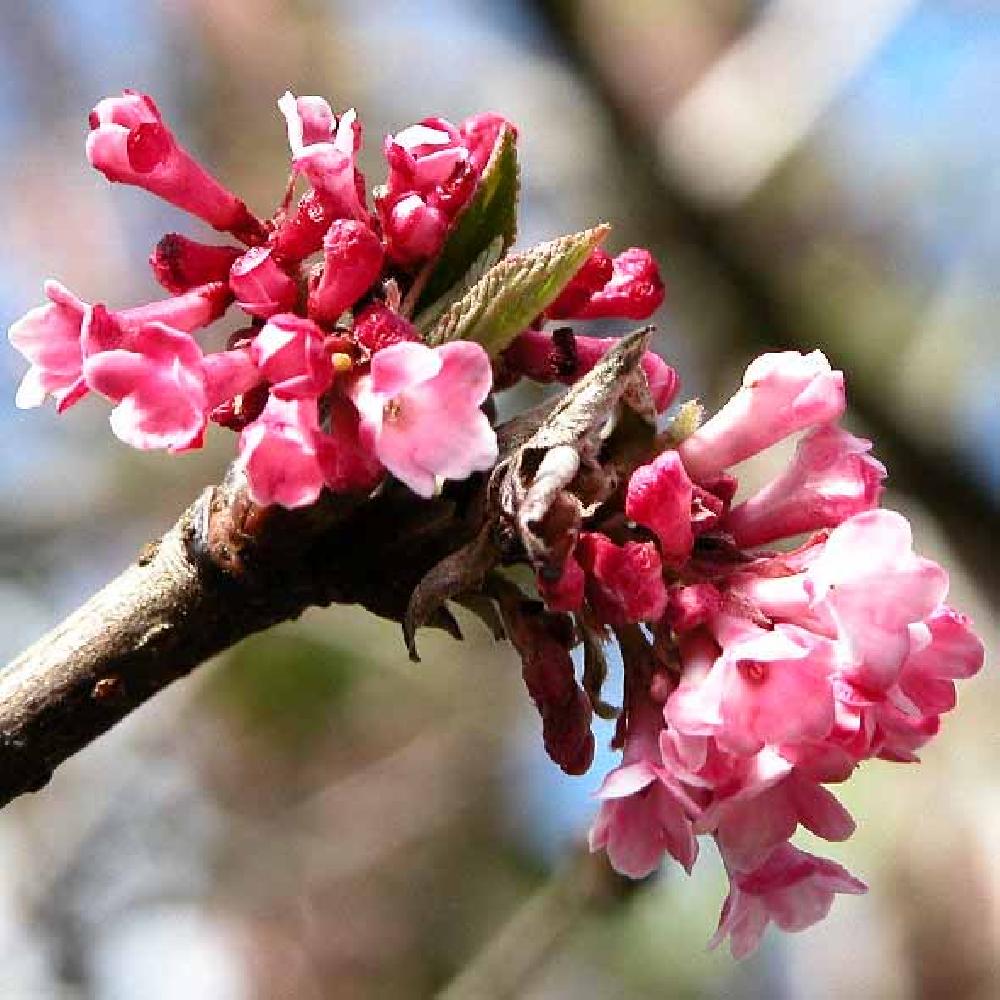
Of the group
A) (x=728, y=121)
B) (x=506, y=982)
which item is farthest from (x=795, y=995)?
(x=728, y=121)

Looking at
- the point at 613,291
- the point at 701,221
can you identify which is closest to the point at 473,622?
the point at 701,221

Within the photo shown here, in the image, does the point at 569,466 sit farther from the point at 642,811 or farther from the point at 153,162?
the point at 153,162

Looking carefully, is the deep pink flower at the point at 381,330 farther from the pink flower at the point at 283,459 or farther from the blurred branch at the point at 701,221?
the blurred branch at the point at 701,221

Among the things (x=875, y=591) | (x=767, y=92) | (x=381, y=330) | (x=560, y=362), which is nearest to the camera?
(x=875, y=591)

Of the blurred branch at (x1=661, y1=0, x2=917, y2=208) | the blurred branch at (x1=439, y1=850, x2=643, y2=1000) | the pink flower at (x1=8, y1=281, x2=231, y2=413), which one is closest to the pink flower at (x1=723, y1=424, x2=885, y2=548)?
the pink flower at (x1=8, y1=281, x2=231, y2=413)

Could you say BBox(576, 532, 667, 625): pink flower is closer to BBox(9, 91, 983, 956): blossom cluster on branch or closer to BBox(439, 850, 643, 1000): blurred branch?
BBox(9, 91, 983, 956): blossom cluster on branch

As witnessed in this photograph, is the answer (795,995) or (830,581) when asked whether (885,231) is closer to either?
(795,995)
